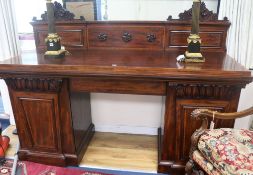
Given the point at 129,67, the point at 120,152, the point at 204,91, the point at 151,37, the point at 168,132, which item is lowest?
the point at 120,152

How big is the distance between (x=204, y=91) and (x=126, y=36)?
76cm

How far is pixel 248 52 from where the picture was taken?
171 centimetres

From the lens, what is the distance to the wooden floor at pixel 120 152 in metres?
1.82

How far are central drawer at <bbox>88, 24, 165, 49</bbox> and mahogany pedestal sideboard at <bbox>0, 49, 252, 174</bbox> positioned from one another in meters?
0.08

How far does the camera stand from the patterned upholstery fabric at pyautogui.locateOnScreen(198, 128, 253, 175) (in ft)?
3.64

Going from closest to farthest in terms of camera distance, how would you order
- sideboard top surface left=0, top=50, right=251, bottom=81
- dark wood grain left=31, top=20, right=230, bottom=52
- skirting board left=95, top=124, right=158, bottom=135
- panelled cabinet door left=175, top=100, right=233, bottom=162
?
sideboard top surface left=0, top=50, right=251, bottom=81 < panelled cabinet door left=175, top=100, right=233, bottom=162 < dark wood grain left=31, top=20, right=230, bottom=52 < skirting board left=95, top=124, right=158, bottom=135

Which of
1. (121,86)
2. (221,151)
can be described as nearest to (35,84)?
(121,86)

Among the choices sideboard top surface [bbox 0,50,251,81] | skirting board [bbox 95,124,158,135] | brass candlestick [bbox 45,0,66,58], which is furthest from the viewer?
skirting board [bbox 95,124,158,135]

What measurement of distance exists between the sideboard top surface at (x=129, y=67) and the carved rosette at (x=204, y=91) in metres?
0.10

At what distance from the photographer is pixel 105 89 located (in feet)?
4.87

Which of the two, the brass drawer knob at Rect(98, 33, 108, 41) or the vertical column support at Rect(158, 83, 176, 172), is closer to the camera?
the vertical column support at Rect(158, 83, 176, 172)

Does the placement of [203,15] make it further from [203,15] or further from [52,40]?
[52,40]

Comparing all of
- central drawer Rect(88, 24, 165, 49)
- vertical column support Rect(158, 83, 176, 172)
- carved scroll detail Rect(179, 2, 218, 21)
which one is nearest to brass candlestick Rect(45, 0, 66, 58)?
central drawer Rect(88, 24, 165, 49)

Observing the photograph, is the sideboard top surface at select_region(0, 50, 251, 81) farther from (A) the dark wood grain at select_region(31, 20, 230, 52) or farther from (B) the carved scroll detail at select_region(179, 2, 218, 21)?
(B) the carved scroll detail at select_region(179, 2, 218, 21)
